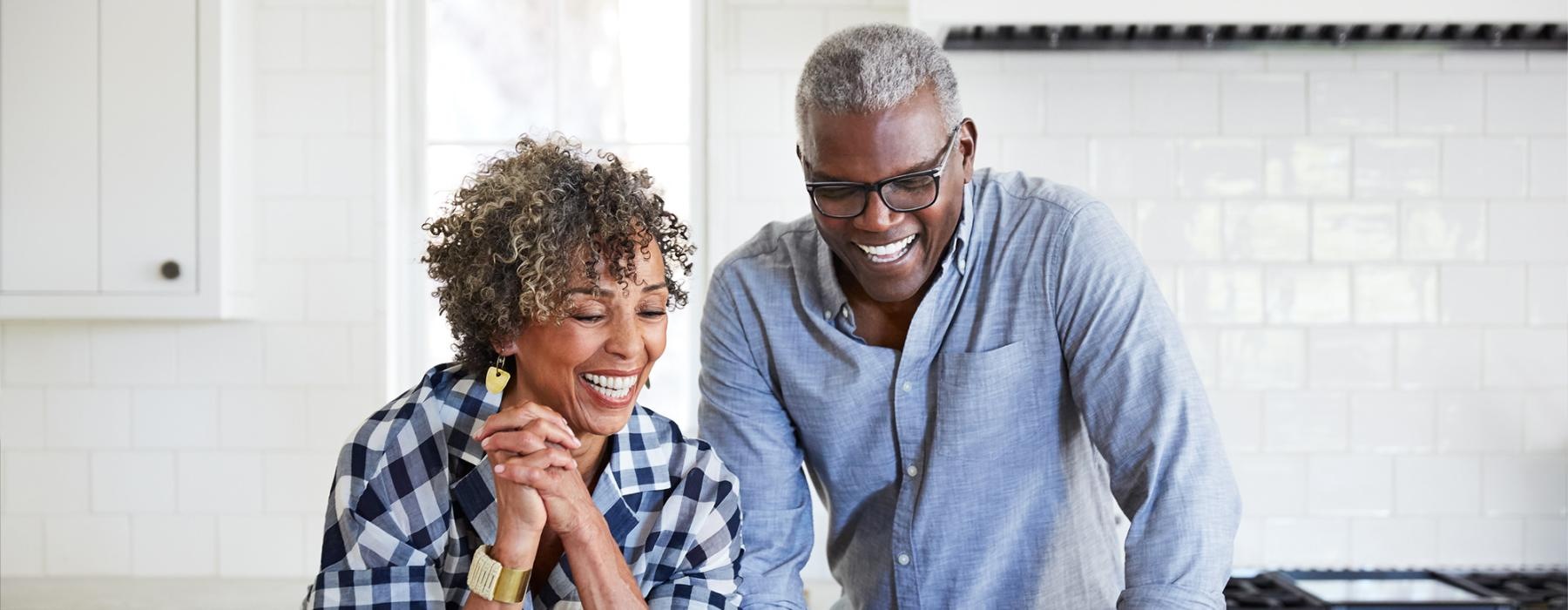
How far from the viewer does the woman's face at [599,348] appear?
1.43 meters

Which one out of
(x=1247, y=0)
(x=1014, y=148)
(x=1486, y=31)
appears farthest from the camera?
(x=1014, y=148)

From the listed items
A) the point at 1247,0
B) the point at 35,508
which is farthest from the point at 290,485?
the point at 1247,0

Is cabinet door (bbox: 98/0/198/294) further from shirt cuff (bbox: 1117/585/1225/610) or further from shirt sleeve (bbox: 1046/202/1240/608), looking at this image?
shirt cuff (bbox: 1117/585/1225/610)

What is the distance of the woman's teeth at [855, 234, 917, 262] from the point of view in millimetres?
1490

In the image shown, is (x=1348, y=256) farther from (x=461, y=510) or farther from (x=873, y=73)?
(x=461, y=510)

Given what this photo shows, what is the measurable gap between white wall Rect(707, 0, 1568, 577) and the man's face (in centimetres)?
137

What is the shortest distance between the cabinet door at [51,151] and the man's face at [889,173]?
1.93 meters

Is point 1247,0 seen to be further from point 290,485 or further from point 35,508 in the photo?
point 35,508

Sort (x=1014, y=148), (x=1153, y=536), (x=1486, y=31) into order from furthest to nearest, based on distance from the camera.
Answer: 1. (x=1014, y=148)
2. (x=1486, y=31)
3. (x=1153, y=536)

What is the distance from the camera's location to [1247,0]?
244 cm

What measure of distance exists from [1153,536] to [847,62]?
63 centimetres

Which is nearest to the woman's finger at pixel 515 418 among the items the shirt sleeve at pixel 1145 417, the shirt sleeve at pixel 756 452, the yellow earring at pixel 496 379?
the yellow earring at pixel 496 379

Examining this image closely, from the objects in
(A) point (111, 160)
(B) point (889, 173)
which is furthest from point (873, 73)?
(A) point (111, 160)

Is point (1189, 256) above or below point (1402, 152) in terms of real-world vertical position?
below
